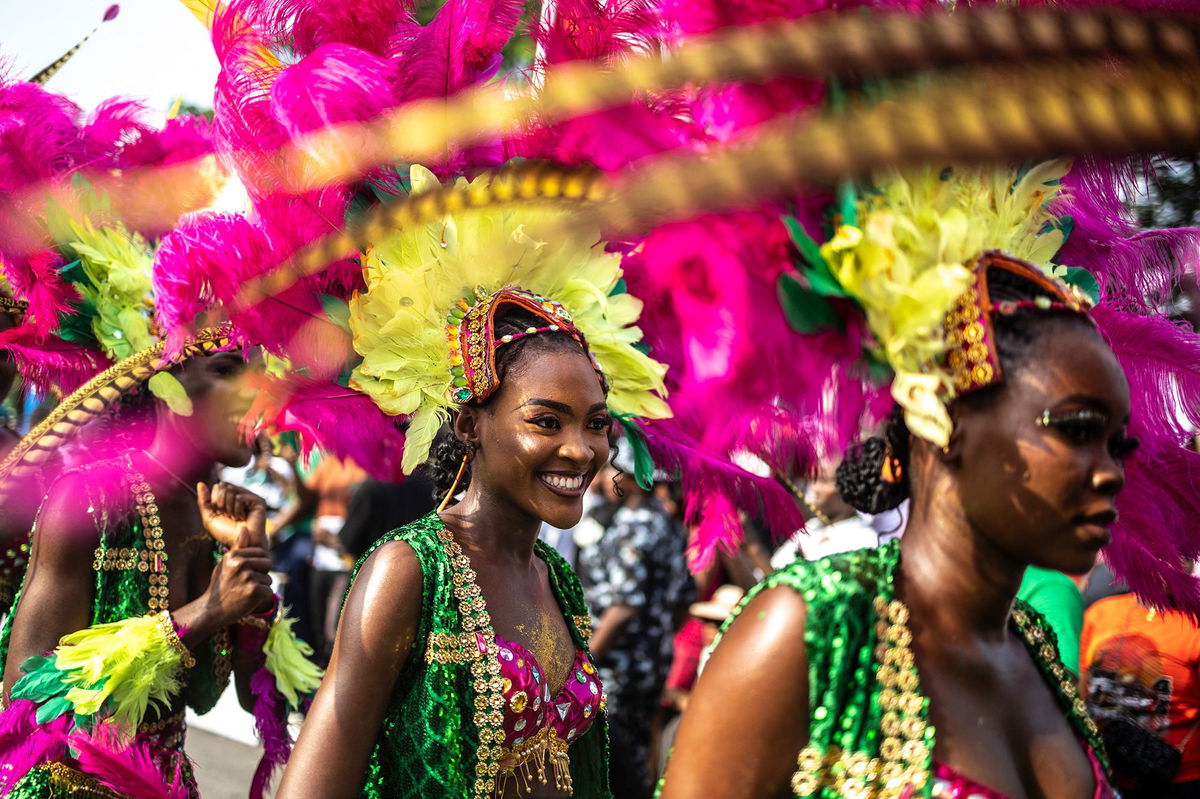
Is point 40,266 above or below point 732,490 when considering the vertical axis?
above

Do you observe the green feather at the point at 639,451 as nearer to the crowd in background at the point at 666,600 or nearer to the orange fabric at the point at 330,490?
the crowd in background at the point at 666,600

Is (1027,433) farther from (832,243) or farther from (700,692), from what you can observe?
(700,692)

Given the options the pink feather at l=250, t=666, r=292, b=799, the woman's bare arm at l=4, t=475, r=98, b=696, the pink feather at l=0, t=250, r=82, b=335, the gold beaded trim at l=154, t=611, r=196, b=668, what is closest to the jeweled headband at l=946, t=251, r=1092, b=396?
the gold beaded trim at l=154, t=611, r=196, b=668

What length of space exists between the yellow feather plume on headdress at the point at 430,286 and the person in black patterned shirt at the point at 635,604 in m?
2.71

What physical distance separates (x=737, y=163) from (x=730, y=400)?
3.65 feet

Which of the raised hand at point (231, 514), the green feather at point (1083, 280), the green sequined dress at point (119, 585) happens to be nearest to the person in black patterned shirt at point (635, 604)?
the raised hand at point (231, 514)

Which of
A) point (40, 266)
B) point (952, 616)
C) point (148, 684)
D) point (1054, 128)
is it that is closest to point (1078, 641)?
point (952, 616)

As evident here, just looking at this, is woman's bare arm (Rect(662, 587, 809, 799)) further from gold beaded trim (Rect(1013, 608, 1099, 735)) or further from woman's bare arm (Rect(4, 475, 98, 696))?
woman's bare arm (Rect(4, 475, 98, 696))

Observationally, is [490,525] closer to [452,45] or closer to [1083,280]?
[452,45]

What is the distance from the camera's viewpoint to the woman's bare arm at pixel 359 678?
2217mm

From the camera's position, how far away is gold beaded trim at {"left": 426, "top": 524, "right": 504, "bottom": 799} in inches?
96.8

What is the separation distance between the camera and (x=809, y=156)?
0.90 m

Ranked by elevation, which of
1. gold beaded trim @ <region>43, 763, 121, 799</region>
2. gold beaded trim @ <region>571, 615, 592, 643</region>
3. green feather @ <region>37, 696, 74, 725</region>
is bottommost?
gold beaded trim @ <region>43, 763, 121, 799</region>

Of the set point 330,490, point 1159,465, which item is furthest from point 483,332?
point 330,490
